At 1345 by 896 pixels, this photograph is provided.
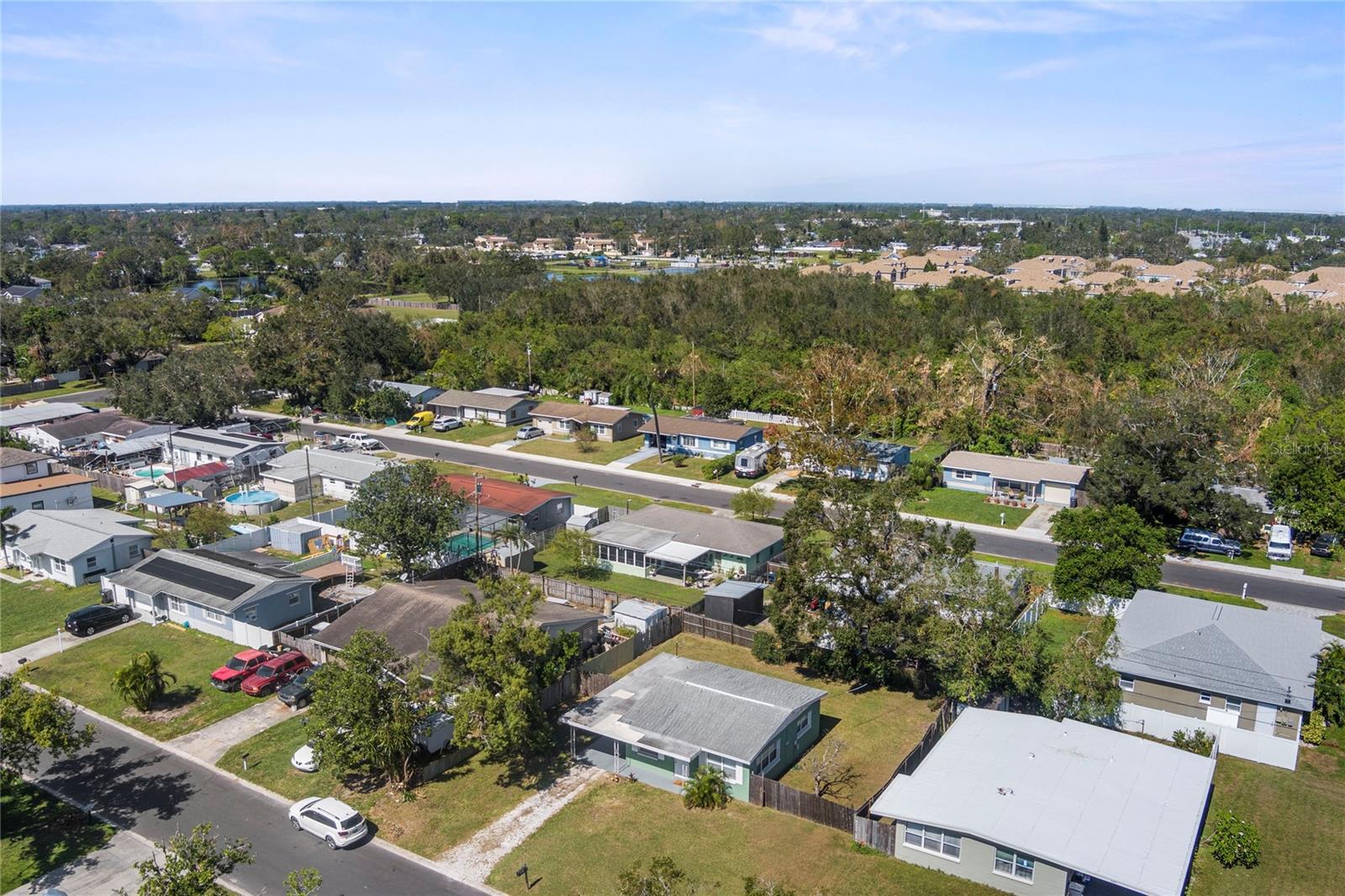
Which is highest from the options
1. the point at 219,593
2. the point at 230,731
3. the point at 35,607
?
the point at 219,593

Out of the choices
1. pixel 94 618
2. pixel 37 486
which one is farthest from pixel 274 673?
pixel 37 486

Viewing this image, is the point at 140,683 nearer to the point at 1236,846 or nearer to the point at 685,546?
the point at 685,546

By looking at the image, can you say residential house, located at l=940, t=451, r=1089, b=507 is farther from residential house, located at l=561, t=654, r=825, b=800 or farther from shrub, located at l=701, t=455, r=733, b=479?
residential house, located at l=561, t=654, r=825, b=800

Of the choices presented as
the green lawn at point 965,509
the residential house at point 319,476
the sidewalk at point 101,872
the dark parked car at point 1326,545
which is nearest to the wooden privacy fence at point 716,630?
the sidewalk at point 101,872

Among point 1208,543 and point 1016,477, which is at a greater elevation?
point 1016,477

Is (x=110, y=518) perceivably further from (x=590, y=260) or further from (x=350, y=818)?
(x=590, y=260)

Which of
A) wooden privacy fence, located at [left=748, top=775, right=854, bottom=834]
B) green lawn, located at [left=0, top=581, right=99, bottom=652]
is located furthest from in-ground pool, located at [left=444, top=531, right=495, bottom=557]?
wooden privacy fence, located at [left=748, top=775, right=854, bottom=834]
